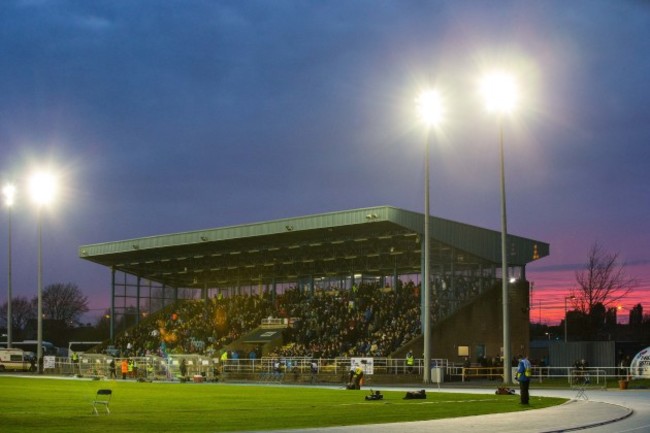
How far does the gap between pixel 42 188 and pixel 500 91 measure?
40283 mm

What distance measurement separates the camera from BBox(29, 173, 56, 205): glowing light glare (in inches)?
2958

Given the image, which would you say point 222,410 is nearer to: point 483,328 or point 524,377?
point 524,377

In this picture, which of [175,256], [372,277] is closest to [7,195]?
[175,256]

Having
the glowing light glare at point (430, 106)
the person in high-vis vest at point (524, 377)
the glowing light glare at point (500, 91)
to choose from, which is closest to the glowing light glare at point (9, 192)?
the glowing light glare at point (430, 106)

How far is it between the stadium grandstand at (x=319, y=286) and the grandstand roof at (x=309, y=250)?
0.34ft

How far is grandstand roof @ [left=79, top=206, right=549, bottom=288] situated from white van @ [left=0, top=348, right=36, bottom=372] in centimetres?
1061

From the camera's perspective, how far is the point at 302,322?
7631 cm

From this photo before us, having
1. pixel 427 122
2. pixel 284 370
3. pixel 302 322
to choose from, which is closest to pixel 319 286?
pixel 302 322

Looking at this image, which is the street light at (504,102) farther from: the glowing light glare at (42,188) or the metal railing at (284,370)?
the glowing light glare at (42,188)

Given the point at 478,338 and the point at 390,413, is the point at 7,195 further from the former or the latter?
the point at 390,413

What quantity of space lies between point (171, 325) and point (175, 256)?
23.7 feet

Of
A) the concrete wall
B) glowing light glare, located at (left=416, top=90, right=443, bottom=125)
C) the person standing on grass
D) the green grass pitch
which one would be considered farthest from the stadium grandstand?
the green grass pitch

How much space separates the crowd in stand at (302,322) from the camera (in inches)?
2665

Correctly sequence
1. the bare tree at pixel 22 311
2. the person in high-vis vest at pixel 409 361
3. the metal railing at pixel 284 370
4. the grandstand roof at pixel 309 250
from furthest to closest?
the bare tree at pixel 22 311, the grandstand roof at pixel 309 250, the metal railing at pixel 284 370, the person in high-vis vest at pixel 409 361
